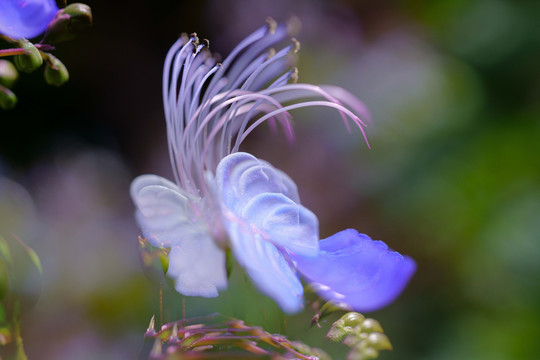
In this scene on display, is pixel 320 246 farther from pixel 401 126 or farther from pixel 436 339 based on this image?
pixel 401 126

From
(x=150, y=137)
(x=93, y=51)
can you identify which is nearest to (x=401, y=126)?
(x=150, y=137)

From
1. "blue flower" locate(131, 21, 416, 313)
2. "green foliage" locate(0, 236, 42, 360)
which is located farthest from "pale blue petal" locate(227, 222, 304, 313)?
"green foliage" locate(0, 236, 42, 360)

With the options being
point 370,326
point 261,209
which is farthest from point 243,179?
point 370,326

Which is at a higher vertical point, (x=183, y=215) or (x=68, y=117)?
(x=183, y=215)

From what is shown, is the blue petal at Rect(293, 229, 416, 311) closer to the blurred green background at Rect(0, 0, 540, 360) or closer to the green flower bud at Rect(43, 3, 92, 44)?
the green flower bud at Rect(43, 3, 92, 44)

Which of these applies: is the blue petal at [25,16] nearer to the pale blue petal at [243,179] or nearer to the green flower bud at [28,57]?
the green flower bud at [28,57]

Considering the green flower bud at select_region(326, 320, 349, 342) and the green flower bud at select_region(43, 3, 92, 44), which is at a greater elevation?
the green flower bud at select_region(43, 3, 92, 44)
